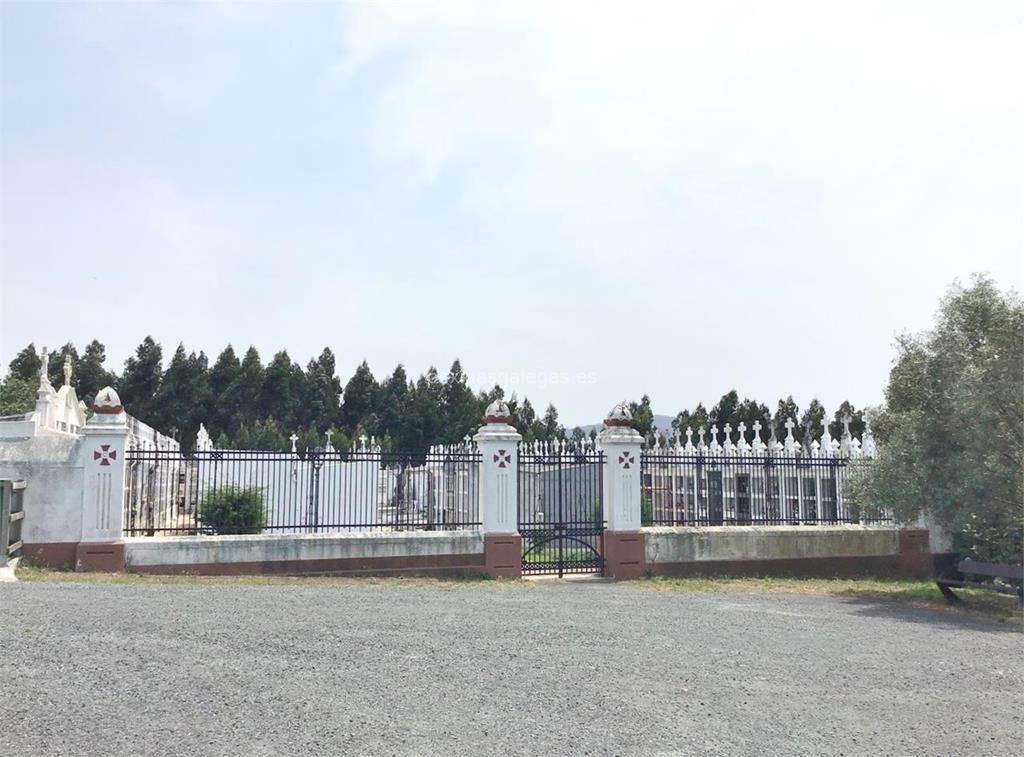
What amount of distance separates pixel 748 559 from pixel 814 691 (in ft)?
28.6

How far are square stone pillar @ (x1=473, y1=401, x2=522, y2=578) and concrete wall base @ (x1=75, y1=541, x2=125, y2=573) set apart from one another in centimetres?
567

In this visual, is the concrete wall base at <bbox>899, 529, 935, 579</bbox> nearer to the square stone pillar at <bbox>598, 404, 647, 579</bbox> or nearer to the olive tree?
the olive tree

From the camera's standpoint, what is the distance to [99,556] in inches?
473

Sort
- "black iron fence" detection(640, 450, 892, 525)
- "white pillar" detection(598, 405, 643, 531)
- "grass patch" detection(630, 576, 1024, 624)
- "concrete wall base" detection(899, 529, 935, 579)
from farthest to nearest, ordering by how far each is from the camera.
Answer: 1. "concrete wall base" detection(899, 529, 935, 579)
2. "black iron fence" detection(640, 450, 892, 525)
3. "white pillar" detection(598, 405, 643, 531)
4. "grass patch" detection(630, 576, 1024, 624)

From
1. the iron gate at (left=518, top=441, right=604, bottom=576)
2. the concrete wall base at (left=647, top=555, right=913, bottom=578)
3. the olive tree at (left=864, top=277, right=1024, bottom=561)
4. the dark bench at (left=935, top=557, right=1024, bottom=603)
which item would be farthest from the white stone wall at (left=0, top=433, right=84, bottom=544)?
the dark bench at (left=935, top=557, right=1024, bottom=603)

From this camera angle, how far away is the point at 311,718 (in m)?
5.18

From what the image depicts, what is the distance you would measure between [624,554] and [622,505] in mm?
845

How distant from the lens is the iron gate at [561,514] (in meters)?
14.1

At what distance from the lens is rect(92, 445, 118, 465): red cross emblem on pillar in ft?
40.3

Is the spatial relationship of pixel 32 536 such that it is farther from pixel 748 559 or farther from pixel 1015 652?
pixel 1015 652

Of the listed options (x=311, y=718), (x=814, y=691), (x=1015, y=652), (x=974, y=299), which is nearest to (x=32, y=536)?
(x=311, y=718)

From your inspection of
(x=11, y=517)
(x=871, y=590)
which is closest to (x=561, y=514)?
(x=871, y=590)

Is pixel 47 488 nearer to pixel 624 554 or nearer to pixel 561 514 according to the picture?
pixel 561 514

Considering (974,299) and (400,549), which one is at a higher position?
(974,299)
